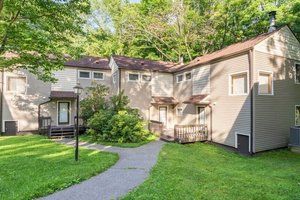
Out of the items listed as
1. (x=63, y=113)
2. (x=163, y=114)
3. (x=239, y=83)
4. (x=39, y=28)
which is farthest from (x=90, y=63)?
(x=239, y=83)

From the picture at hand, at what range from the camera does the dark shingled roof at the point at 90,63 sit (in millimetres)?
20016

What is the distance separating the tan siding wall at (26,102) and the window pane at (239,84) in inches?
549

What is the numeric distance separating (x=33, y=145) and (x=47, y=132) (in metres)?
4.35

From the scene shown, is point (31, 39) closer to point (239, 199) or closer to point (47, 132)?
point (47, 132)

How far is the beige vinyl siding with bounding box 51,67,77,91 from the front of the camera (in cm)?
1945

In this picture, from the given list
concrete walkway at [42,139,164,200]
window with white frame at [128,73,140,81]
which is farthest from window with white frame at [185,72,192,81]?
concrete walkway at [42,139,164,200]

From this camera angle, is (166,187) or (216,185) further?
(216,185)

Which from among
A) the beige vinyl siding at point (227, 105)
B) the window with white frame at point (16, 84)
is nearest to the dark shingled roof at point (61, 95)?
the window with white frame at point (16, 84)

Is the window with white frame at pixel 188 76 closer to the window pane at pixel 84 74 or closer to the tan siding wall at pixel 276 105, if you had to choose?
the tan siding wall at pixel 276 105

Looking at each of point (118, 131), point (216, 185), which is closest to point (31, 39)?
point (118, 131)

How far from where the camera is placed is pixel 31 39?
424 inches

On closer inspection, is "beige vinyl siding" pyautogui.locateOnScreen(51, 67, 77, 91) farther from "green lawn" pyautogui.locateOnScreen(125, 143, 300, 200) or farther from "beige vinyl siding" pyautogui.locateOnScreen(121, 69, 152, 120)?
"green lawn" pyautogui.locateOnScreen(125, 143, 300, 200)

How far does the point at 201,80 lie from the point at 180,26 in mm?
12693

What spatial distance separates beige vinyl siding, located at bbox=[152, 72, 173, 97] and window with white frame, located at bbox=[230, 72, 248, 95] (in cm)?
717
